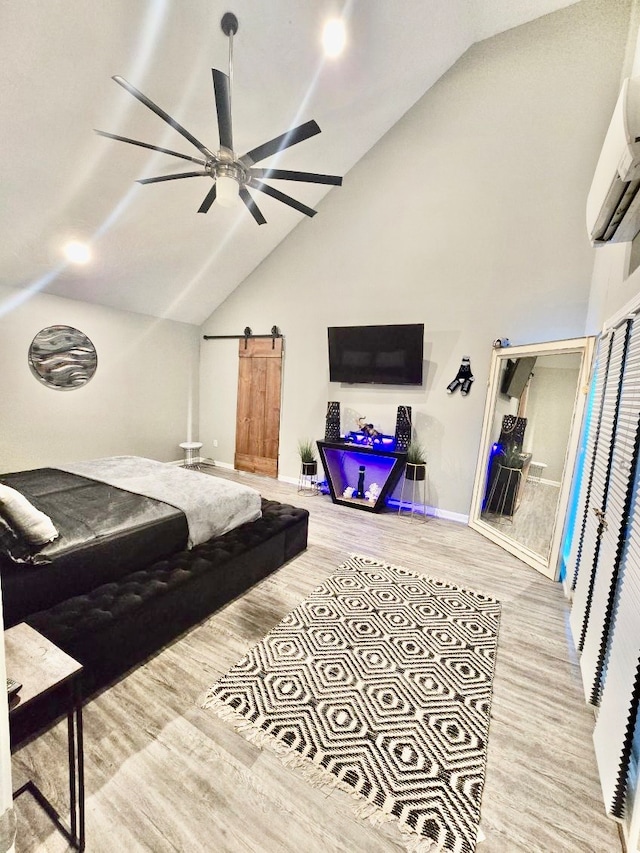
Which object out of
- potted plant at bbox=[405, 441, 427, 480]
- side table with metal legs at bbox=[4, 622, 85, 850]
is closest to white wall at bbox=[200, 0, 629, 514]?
potted plant at bbox=[405, 441, 427, 480]

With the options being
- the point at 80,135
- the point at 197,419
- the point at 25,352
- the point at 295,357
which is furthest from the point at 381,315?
the point at 25,352

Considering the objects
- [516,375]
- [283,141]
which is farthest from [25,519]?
[516,375]

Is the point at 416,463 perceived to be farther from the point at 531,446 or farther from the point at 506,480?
the point at 531,446

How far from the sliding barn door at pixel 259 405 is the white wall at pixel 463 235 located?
26cm

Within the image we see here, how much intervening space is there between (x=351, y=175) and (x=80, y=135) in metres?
3.09

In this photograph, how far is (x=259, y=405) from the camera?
5.90m

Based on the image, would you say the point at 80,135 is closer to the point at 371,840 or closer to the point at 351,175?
the point at 351,175

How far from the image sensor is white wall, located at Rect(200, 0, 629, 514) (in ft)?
11.1

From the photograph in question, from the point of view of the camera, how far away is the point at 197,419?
6676mm

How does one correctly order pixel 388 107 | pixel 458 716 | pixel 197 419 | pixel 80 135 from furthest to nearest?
pixel 197 419 → pixel 388 107 → pixel 80 135 → pixel 458 716

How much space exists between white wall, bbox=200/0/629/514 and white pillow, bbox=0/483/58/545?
370 centimetres

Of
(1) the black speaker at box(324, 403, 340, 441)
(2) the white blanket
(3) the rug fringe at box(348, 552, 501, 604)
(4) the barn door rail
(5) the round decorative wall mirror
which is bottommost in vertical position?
(3) the rug fringe at box(348, 552, 501, 604)

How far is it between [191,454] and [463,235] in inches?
212

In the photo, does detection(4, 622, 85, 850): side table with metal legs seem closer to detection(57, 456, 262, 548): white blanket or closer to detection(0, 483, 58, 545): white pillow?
detection(0, 483, 58, 545): white pillow
